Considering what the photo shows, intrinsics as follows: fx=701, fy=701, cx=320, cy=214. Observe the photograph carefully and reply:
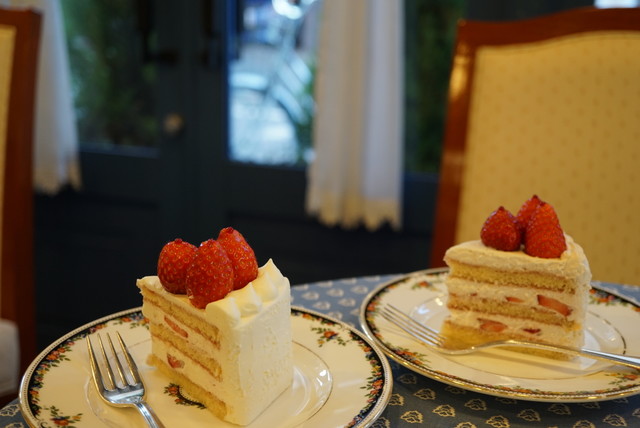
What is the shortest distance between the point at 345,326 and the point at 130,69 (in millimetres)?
2181

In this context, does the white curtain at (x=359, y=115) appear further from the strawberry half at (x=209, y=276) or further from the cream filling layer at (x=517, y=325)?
the strawberry half at (x=209, y=276)

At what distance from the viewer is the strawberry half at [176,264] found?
38.5 inches

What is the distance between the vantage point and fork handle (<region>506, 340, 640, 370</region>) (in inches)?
39.9

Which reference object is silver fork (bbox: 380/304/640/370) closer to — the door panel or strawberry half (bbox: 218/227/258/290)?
strawberry half (bbox: 218/227/258/290)

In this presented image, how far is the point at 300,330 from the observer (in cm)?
Result: 113

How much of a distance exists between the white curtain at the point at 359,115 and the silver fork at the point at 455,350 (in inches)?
51.1

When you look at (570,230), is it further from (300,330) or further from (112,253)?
(112,253)

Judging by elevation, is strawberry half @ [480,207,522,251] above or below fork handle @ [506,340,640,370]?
above

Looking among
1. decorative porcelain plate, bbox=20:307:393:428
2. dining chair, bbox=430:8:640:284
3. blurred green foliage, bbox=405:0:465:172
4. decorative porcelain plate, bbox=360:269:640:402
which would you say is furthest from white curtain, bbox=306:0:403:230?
decorative porcelain plate, bbox=20:307:393:428

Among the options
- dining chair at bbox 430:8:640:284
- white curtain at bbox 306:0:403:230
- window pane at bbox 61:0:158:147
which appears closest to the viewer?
dining chair at bbox 430:8:640:284

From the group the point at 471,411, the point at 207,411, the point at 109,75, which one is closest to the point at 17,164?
the point at 207,411

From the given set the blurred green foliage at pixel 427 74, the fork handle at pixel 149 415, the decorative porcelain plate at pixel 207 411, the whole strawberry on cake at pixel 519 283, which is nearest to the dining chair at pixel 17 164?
the decorative porcelain plate at pixel 207 411

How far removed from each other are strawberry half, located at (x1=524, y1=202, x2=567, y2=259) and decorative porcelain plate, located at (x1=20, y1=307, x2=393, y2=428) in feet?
1.11

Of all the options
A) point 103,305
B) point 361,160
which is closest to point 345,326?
point 361,160
